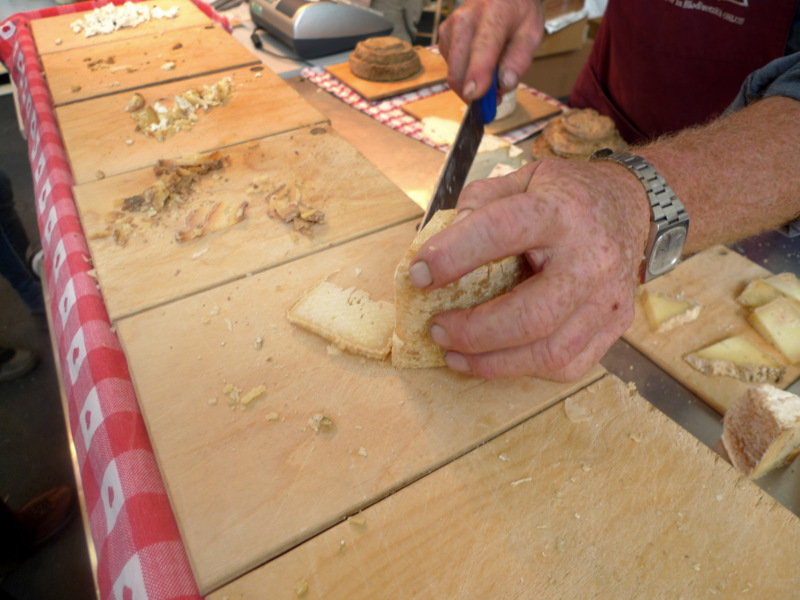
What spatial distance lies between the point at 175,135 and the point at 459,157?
3.61 ft

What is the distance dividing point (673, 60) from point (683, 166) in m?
1.10

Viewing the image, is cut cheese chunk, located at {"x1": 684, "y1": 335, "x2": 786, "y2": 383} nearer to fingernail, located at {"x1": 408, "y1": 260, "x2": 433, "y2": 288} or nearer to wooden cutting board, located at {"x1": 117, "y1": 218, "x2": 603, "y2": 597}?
wooden cutting board, located at {"x1": 117, "y1": 218, "x2": 603, "y2": 597}

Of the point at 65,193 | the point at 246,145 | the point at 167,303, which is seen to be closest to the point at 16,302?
the point at 65,193

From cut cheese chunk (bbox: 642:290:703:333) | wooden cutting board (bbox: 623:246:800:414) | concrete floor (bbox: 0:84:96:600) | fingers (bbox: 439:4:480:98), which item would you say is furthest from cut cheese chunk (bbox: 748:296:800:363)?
concrete floor (bbox: 0:84:96:600)

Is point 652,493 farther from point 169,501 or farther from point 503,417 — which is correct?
point 169,501

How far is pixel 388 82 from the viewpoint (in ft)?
8.44

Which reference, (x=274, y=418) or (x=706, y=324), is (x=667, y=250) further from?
(x=274, y=418)

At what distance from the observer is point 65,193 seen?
1530 millimetres

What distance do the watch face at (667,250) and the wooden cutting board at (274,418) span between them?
0.31 m

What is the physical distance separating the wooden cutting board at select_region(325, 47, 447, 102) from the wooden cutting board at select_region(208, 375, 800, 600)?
2081 mm

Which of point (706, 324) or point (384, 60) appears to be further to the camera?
point (384, 60)

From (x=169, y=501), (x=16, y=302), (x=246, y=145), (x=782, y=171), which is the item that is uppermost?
(x=782, y=171)

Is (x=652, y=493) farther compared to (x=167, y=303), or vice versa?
(x=167, y=303)

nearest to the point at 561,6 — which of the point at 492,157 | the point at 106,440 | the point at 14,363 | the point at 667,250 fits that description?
the point at 492,157
